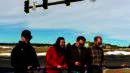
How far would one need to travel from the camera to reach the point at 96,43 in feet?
45.1

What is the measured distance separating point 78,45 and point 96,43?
826 millimetres

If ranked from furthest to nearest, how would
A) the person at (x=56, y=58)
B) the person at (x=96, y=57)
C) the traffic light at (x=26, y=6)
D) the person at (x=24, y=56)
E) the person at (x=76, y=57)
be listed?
the traffic light at (x=26, y=6), the person at (x=96, y=57), the person at (x=76, y=57), the person at (x=56, y=58), the person at (x=24, y=56)

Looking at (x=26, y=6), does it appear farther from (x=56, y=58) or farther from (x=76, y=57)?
(x=56, y=58)

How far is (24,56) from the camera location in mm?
11031

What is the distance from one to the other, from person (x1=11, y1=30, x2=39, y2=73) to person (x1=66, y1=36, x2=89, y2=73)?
7.06 ft

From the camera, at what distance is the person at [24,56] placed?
1093 cm

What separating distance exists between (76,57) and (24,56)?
8.25ft

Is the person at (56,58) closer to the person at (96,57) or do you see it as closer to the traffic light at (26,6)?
the person at (96,57)

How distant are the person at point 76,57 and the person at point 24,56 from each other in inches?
84.8

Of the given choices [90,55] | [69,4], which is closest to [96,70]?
[90,55]

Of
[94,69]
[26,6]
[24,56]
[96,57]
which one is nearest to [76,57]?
[94,69]

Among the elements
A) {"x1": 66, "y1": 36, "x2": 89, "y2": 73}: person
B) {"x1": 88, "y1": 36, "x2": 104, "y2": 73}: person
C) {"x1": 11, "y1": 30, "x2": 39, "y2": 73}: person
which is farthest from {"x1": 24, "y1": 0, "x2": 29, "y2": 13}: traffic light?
{"x1": 11, "y1": 30, "x2": 39, "y2": 73}: person

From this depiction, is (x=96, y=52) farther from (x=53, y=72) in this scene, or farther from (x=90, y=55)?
(x=53, y=72)

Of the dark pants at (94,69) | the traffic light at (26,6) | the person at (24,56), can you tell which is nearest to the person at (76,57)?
the dark pants at (94,69)
